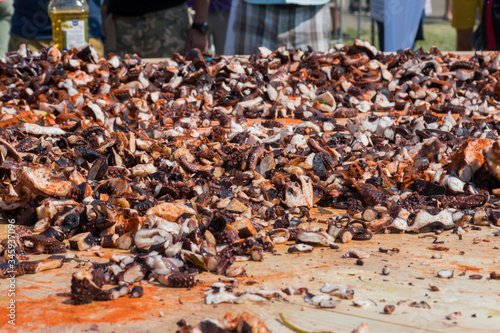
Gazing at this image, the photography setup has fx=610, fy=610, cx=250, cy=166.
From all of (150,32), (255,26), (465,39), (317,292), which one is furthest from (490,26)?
(317,292)

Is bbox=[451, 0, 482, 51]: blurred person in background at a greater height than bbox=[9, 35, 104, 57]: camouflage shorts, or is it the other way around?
bbox=[451, 0, 482, 51]: blurred person in background

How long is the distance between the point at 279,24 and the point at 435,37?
7.94 m

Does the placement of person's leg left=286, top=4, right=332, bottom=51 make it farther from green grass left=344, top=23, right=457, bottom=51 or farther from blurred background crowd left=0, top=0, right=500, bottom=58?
green grass left=344, top=23, right=457, bottom=51

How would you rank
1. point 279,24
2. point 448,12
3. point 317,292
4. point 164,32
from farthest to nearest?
point 448,12 → point 164,32 → point 279,24 → point 317,292

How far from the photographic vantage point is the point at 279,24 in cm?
416

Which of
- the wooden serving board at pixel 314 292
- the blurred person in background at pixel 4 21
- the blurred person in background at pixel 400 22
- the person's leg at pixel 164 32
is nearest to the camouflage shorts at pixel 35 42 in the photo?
the blurred person in background at pixel 4 21

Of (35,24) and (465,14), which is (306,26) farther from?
(465,14)

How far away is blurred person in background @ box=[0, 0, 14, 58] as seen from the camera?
4211mm

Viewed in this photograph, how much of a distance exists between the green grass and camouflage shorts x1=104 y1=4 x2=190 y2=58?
5439 millimetres

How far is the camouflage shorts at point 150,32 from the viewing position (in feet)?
15.1

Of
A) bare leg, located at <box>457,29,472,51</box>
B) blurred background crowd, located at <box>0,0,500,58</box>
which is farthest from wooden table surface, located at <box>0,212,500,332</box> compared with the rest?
bare leg, located at <box>457,29,472,51</box>

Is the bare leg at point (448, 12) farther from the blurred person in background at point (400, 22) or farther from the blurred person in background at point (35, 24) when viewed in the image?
the blurred person in background at point (35, 24)

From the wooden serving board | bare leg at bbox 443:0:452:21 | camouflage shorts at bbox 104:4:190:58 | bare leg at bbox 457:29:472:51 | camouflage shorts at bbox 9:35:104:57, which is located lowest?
the wooden serving board

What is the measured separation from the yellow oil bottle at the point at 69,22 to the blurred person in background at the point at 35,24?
0.93 meters
